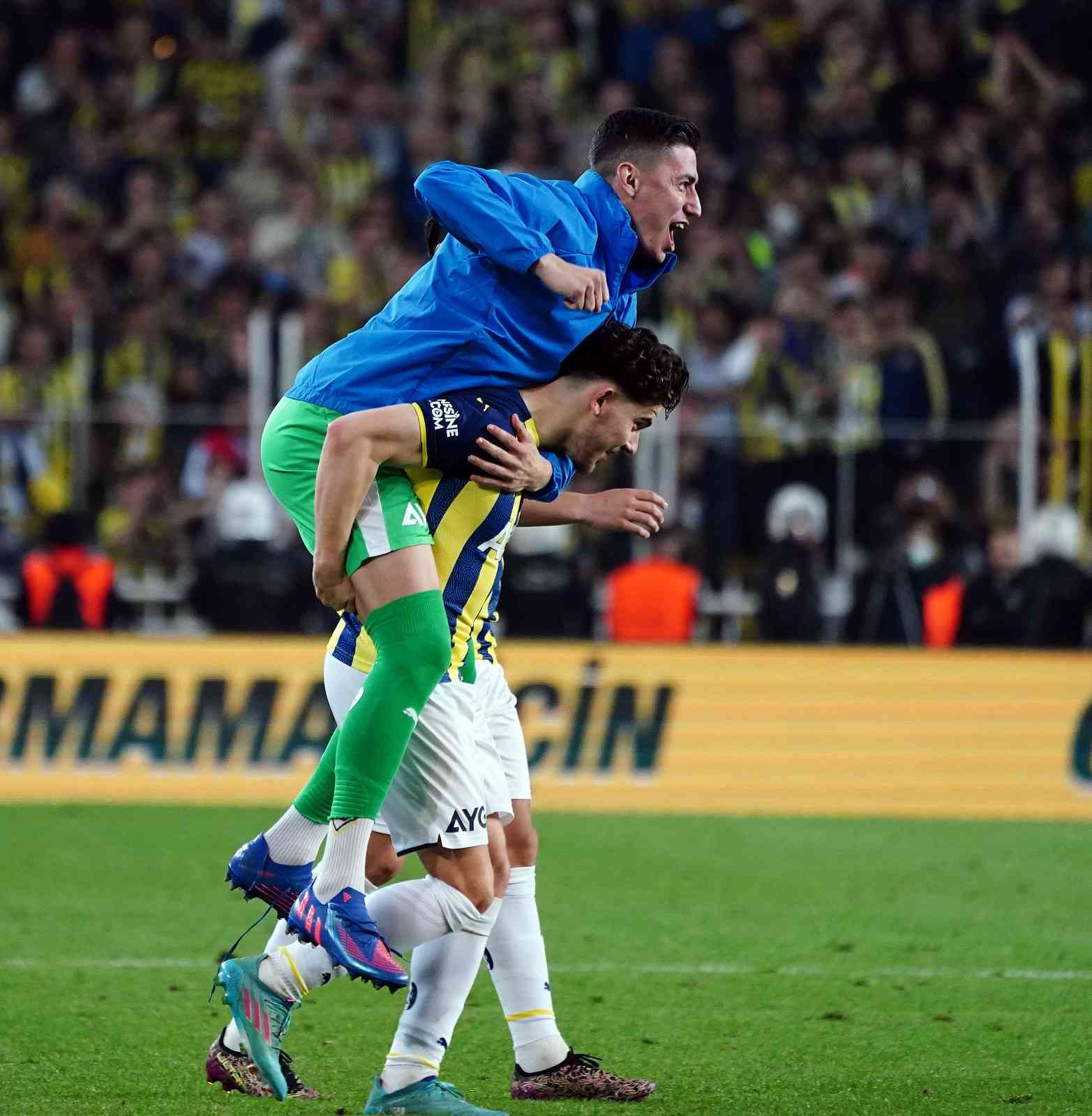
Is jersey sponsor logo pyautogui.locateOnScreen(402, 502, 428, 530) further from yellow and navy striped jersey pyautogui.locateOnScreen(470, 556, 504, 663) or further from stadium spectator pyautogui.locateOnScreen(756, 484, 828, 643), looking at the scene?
stadium spectator pyautogui.locateOnScreen(756, 484, 828, 643)

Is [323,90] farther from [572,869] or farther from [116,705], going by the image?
[572,869]

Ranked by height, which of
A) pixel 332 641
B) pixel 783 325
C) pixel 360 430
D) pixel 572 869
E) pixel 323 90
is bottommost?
pixel 572 869

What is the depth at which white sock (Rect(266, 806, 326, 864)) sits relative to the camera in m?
4.83

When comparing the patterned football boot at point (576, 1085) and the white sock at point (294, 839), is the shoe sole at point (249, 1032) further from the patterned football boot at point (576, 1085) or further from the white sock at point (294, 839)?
the patterned football boot at point (576, 1085)

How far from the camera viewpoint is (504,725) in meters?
5.15

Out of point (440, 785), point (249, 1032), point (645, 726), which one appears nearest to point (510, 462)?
point (440, 785)

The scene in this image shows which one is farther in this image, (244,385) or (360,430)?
(244,385)

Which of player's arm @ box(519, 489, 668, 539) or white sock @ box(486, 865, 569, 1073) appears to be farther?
player's arm @ box(519, 489, 668, 539)

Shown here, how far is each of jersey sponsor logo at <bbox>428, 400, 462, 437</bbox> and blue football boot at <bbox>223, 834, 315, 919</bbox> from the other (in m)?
1.07

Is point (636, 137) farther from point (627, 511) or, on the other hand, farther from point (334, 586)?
point (334, 586)

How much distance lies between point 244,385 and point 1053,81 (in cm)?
719

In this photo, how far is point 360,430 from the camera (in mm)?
4586

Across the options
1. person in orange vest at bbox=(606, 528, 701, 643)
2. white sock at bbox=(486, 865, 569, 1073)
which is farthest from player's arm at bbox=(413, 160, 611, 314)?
person in orange vest at bbox=(606, 528, 701, 643)

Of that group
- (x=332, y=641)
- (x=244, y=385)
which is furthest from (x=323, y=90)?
(x=332, y=641)
